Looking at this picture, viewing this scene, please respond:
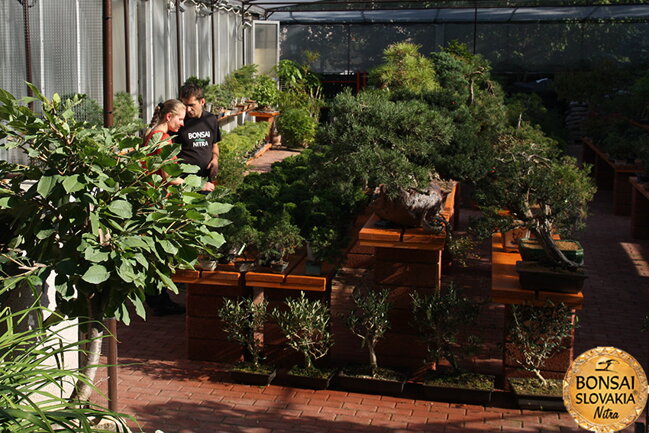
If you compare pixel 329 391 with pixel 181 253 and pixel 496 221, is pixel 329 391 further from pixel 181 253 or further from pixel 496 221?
pixel 181 253

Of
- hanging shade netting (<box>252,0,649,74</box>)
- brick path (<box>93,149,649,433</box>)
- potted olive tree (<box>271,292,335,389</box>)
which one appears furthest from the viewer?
hanging shade netting (<box>252,0,649,74</box>)

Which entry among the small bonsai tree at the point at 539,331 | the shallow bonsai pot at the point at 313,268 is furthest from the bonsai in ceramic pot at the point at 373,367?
the small bonsai tree at the point at 539,331

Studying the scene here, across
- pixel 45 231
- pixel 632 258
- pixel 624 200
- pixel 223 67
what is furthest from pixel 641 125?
pixel 45 231

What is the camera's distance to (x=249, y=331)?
18.9 ft

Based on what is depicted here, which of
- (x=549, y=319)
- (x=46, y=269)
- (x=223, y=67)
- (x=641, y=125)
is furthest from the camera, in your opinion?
(x=223, y=67)

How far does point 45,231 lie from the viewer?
3.36m

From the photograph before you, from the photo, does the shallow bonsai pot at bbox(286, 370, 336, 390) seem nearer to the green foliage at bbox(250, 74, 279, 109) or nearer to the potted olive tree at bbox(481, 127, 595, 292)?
the potted olive tree at bbox(481, 127, 595, 292)

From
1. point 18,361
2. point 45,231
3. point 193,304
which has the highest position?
point 45,231

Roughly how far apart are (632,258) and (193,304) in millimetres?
5719

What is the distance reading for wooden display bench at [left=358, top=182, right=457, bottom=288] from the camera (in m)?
5.67

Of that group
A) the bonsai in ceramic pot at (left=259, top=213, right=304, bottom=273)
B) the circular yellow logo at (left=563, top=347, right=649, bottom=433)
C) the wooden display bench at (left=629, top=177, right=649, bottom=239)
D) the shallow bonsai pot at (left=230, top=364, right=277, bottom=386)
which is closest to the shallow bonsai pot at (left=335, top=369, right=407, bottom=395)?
the shallow bonsai pot at (left=230, top=364, right=277, bottom=386)

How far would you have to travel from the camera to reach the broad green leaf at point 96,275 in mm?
3107

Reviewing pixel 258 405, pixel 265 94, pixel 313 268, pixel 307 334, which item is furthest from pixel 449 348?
pixel 265 94

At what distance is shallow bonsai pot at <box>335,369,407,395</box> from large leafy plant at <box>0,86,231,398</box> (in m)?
2.37
